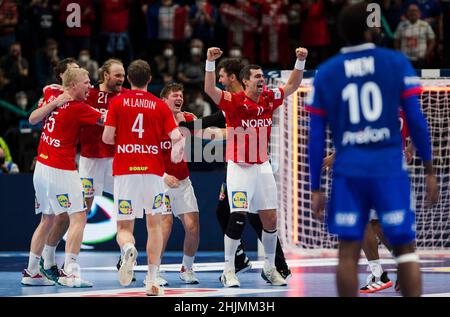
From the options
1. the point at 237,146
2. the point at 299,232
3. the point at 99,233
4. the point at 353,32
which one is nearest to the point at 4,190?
the point at 99,233

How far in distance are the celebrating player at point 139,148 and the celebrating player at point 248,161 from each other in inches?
54.0

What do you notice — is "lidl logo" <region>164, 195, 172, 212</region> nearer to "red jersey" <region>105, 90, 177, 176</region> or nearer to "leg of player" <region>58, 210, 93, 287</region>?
"leg of player" <region>58, 210, 93, 287</region>

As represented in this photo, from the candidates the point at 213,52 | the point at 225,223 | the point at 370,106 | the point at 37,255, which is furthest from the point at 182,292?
the point at 370,106

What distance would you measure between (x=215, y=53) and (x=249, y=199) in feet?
5.43

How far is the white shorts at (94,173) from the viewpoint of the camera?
11547 millimetres

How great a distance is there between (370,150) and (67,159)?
4.77 m

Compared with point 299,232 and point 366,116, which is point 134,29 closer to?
point 299,232

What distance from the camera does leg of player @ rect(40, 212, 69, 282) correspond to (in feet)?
35.9

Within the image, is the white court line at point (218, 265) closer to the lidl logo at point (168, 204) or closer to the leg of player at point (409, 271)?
the lidl logo at point (168, 204)

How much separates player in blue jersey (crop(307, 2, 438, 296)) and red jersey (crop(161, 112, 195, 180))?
4.60 meters

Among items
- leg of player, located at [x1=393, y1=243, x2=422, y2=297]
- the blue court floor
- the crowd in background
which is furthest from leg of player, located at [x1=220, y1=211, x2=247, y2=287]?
the crowd in background

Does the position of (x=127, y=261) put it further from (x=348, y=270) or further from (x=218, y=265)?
(x=218, y=265)

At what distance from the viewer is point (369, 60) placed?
6.77 meters

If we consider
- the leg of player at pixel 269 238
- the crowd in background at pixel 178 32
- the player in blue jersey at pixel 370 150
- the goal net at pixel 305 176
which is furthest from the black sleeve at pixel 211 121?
the crowd in background at pixel 178 32
